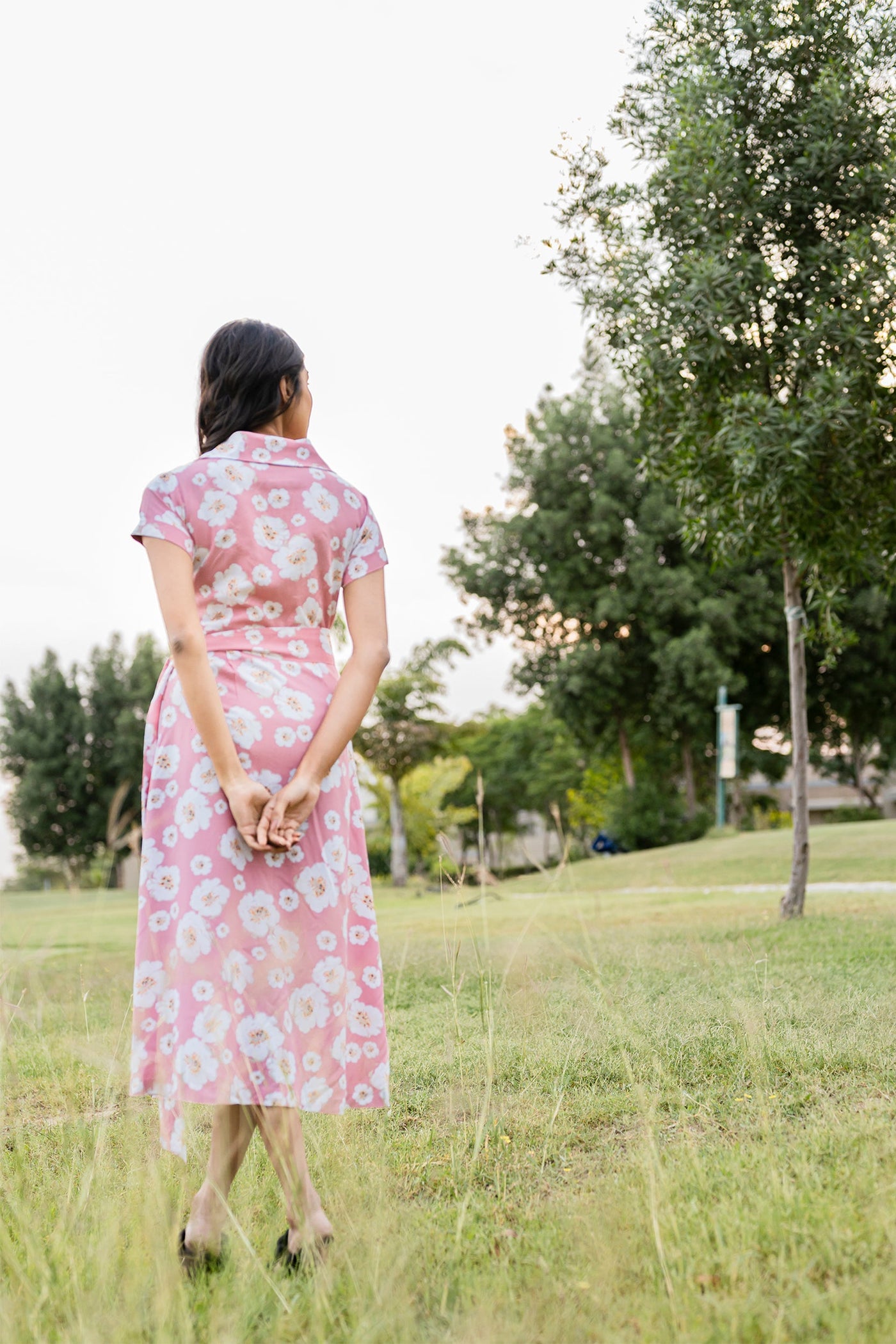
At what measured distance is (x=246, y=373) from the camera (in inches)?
104

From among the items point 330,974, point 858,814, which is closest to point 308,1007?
point 330,974

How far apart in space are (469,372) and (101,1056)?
40.2 feet

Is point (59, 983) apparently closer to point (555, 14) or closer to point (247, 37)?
point (247, 37)

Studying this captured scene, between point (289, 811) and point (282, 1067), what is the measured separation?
1.79ft

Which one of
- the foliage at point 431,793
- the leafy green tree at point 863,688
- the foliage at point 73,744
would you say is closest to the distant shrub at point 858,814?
the leafy green tree at point 863,688

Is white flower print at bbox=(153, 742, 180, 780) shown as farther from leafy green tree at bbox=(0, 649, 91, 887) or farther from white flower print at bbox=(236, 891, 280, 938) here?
leafy green tree at bbox=(0, 649, 91, 887)

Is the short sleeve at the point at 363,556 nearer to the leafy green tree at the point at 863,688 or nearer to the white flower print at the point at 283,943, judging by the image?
the white flower print at the point at 283,943

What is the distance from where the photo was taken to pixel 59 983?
27.3 feet

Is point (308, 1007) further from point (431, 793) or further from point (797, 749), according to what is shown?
point (431, 793)

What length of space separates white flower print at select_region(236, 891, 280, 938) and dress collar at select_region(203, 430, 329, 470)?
100 cm

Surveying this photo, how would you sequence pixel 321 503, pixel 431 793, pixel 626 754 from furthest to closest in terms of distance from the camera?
pixel 431 793 → pixel 626 754 → pixel 321 503

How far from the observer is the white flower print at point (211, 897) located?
2.38 meters

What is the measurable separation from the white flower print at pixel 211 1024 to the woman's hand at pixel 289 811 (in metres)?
0.38

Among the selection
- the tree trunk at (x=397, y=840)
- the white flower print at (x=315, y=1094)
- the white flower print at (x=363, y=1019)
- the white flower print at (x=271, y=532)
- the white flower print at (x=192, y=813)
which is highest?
the white flower print at (x=271, y=532)
